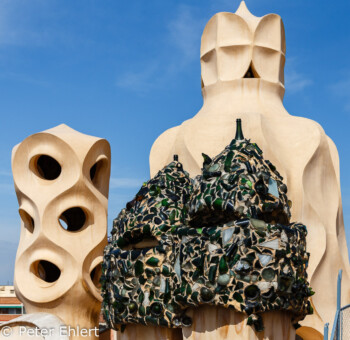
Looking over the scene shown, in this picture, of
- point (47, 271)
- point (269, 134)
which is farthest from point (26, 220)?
point (269, 134)

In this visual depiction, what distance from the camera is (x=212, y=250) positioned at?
8281 millimetres

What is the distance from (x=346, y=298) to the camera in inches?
522

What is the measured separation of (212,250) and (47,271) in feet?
30.1

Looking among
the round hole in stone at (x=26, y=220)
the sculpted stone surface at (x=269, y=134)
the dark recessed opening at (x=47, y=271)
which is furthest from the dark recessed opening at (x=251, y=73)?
the dark recessed opening at (x=47, y=271)

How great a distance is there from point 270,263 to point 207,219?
1161 mm

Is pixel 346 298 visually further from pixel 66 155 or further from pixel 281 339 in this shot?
pixel 66 155

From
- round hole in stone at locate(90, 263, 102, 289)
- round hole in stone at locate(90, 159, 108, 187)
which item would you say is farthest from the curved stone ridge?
round hole in stone at locate(90, 159, 108, 187)

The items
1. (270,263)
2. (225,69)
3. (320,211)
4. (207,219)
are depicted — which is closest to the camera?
(270,263)

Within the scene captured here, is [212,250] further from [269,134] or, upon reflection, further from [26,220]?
[26,220]

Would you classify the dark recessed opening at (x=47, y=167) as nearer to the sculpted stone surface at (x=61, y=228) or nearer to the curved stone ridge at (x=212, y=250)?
the sculpted stone surface at (x=61, y=228)

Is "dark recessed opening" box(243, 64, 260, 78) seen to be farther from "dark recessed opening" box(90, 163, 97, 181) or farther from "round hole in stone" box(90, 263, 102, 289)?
"round hole in stone" box(90, 263, 102, 289)

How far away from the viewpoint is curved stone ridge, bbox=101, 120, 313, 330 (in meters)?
8.07

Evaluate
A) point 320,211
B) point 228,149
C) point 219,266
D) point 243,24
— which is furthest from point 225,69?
point 219,266

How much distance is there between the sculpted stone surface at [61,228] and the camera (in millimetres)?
14633
